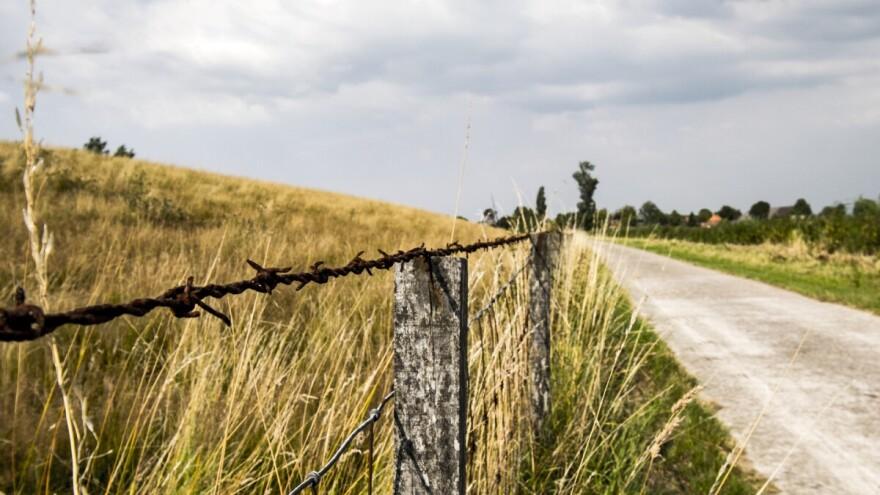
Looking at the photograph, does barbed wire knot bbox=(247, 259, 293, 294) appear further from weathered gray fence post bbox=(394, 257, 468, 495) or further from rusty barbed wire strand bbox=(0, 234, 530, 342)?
weathered gray fence post bbox=(394, 257, 468, 495)

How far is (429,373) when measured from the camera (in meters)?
1.31

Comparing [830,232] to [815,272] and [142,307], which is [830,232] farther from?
[142,307]

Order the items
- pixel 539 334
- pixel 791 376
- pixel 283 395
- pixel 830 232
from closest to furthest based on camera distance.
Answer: pixel 283 395 < pixel 539 334 < pixel 791 376 < pixel 830 232

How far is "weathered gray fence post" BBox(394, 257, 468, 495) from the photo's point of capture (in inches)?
51.0

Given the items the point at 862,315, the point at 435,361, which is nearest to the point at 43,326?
the point at 435,361

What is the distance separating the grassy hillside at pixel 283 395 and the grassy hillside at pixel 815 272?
10.3 feet

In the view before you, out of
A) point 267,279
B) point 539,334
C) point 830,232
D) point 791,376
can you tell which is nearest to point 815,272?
point 830,232

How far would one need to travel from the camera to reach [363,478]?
1.96 meters

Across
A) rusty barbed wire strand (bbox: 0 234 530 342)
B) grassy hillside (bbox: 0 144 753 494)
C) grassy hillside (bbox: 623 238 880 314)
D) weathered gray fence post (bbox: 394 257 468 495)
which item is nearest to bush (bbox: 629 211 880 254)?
grassy hillside (bbox: 623 238 880 314)

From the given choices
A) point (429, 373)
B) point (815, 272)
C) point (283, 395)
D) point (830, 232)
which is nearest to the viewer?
point (429, 373)

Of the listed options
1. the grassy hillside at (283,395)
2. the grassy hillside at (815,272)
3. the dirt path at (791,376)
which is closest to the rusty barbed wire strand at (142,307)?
the grassy hillside at (283,395)

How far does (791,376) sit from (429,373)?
192 inches

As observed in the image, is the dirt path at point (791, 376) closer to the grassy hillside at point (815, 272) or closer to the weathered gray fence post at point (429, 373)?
the grassy hillside at point (815, 272)

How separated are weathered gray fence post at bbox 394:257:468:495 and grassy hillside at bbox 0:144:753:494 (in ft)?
1.53
